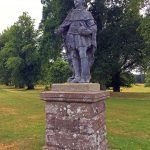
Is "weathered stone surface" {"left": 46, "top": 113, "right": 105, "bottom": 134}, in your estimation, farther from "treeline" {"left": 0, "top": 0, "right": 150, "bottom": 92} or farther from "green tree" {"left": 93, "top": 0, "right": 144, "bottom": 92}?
"green tree" {"left": 93, "top": 0, "right": 144, "bottom": 92}

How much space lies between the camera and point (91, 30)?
9.02 meters

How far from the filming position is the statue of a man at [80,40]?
8992mm

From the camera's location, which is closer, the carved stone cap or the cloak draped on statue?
the carved stone cap

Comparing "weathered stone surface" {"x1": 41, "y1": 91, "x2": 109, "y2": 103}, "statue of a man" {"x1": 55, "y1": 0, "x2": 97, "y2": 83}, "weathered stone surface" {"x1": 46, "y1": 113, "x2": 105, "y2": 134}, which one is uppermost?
"statue of a man" {"x1": 55, "y1": 0, "x2": 97, "y2": 83}

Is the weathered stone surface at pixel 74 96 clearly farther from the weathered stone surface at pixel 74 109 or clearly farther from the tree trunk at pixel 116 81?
the tree trunk at pixel 116 81

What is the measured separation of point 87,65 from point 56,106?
1.37 m

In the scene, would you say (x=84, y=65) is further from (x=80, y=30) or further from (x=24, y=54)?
(x=24, y=54)

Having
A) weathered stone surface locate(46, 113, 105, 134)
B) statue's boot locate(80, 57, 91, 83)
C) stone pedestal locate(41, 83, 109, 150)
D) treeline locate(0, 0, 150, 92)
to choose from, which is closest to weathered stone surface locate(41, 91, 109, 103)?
stone pedestal locate(41, 83, 109, 150)

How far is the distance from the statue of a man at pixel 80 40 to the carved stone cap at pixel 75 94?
1.05 feet

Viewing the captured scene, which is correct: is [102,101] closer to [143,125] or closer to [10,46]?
[143,125]

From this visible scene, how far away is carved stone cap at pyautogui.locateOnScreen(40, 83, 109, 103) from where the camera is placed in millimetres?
8219

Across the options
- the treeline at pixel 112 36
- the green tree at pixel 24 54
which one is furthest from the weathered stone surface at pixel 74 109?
the green tree at pixel 24 54

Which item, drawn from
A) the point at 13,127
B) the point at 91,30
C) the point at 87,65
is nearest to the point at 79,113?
the point at 87,65

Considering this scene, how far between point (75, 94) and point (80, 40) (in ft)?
4.96
